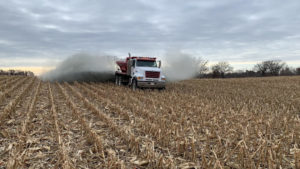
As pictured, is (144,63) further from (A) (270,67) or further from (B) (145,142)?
(A) (270,67)

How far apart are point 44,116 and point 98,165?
4.67 m

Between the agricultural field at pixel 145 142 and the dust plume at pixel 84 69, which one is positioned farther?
the dust plume at pixel 84 69

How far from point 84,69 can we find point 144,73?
31.2ft

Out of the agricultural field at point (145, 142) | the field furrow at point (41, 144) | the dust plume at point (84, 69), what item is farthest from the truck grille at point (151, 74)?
the field furrow at point (41, 144)

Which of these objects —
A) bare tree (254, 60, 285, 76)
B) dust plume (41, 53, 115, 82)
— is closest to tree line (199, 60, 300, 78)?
bare tree (254, 60, 285, 76)

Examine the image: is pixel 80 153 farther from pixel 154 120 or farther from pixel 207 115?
pixel 207 115

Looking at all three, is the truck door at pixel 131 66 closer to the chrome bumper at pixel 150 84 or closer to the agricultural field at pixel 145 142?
the chrome bumper at pixel 150 84

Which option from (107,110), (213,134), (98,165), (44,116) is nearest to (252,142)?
(213,134)

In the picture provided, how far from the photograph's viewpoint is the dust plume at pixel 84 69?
22734mm

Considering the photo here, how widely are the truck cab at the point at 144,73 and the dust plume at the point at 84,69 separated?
16.5 feet

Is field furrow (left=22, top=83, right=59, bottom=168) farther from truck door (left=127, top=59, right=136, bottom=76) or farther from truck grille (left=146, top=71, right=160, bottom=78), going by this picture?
truck door (left=127, top=59, right=136, bottom=76)

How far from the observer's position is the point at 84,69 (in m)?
23.3

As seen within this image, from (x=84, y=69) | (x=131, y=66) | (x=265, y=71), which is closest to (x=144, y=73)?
(x=131, y=66)

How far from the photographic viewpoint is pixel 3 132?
5.97 m
